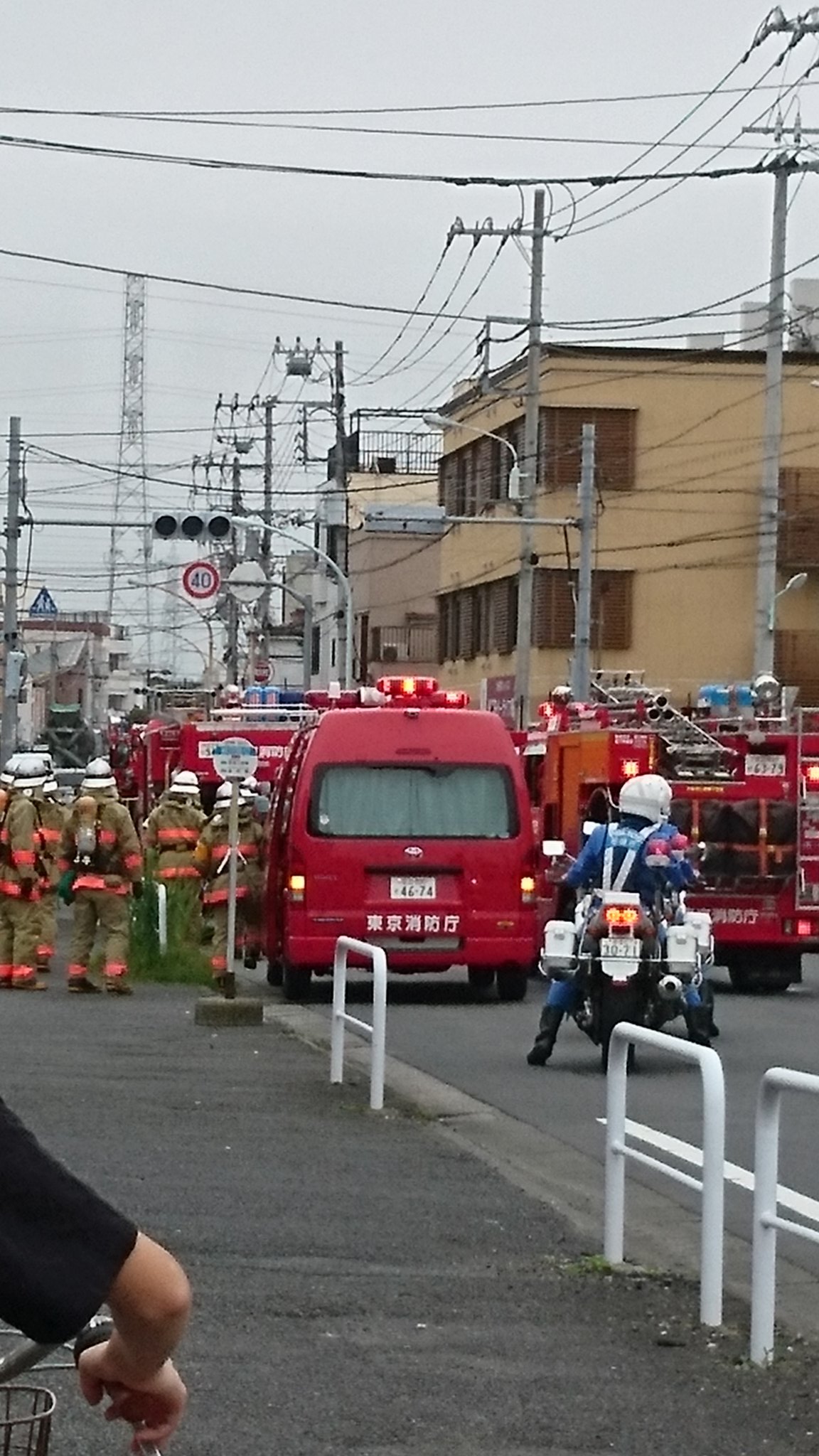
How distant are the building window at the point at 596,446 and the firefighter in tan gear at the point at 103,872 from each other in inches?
1303

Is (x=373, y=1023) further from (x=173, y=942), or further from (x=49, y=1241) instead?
(x=49, y=1241)

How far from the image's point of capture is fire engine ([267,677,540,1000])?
21703 millimetres

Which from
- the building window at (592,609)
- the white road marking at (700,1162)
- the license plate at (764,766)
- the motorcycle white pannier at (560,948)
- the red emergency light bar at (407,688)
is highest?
the building window at (592,609)

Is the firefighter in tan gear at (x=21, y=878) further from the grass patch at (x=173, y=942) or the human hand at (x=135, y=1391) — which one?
the human hand at (x=135, y=1391)

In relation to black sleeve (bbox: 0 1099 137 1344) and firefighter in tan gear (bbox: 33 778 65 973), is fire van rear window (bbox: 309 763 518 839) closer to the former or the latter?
firefighter in tan gear (bbox: 33 778 65 973)

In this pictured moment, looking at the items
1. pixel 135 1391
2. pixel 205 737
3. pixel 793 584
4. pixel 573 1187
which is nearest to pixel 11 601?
pixel 793 584

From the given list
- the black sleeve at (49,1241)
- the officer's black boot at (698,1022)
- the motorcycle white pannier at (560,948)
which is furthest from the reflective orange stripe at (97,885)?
the black sleeve at (49,1241)

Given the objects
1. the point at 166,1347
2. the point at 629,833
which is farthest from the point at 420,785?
the point at 166,1347

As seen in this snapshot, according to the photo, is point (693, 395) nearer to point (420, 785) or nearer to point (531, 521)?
point (531, 521)

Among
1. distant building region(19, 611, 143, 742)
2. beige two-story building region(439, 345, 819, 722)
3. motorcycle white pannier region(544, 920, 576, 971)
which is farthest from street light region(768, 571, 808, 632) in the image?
distant building region(19, 611, 143, 742)

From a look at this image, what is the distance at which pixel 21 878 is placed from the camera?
22.8 meters

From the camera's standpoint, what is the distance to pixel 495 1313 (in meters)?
8.38

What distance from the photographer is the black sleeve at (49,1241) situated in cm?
277

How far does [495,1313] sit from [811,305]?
57271 mm
